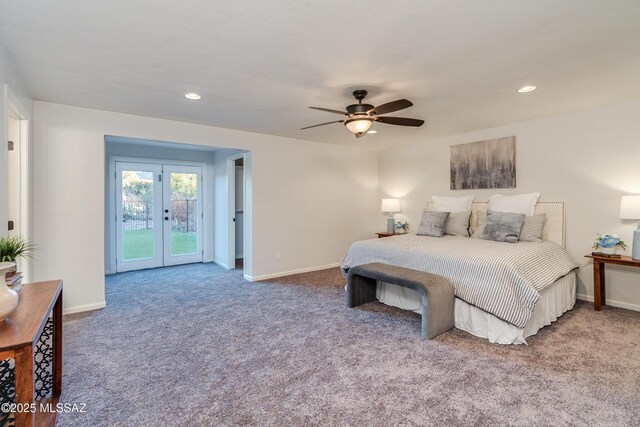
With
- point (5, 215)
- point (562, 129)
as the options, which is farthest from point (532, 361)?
point (5, 215)

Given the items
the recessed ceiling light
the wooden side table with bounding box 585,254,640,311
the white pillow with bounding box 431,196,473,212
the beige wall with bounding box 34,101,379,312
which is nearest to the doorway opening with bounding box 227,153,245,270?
A: the beige wall with bounding box 34,101,379,312

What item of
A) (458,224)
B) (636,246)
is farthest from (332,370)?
(636,246)

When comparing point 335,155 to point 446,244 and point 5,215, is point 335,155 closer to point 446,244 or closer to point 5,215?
point 446,244

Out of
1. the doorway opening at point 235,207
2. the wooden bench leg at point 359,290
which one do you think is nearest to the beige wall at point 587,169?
the wooden bench leg at point 359,290

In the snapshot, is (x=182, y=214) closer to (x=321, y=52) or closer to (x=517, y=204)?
(x=321, y=52)

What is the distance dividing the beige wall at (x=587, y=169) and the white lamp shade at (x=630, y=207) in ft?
0.95

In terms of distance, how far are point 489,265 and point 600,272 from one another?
173 centimetres

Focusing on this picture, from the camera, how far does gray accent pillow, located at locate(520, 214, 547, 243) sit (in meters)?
3.79

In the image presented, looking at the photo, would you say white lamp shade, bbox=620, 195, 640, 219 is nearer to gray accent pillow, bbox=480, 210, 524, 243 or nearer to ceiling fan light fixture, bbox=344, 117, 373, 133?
gray accent pillow, bbox=480, 210, 524, 243

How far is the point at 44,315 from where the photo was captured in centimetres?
141

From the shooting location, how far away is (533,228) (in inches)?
151

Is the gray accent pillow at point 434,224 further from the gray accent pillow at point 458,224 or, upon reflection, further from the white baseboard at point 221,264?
the white baseboard at point 221,264

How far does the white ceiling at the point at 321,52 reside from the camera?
5.79ft

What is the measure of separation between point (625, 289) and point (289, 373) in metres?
3.92
